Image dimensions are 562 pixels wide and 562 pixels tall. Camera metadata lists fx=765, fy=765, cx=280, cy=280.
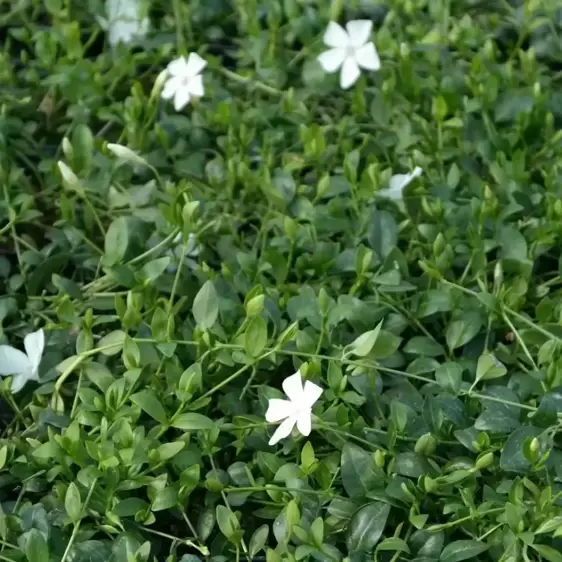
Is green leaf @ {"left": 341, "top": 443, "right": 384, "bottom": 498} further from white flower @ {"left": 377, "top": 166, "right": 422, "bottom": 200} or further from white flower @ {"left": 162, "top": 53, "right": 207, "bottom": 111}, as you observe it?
white flower @ {"left": 162, "top": 53, "right": 207, "bottom": 111}

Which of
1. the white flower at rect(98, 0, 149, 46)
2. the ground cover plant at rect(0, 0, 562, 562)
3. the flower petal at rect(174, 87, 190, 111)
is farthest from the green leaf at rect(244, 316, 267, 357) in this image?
the white flower at rect(98, 0, 149, 46)

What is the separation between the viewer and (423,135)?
1001 mm

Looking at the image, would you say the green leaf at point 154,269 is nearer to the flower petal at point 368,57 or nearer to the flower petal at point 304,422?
the flower petal at point 304,422

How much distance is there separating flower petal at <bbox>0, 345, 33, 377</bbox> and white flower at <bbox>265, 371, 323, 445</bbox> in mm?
267

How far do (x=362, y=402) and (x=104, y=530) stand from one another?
0.26 meters

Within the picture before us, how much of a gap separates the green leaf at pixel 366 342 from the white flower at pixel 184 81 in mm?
451

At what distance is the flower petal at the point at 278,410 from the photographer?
688 millimetres

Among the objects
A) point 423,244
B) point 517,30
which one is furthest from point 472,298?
point 517,30

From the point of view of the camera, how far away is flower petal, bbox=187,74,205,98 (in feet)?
3.31

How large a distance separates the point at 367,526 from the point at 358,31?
69 centimetres

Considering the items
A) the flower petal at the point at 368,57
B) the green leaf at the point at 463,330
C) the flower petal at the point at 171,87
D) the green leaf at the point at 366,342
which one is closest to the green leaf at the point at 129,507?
the green leaf at the point at 366,342

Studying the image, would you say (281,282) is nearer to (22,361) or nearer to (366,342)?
(366,342)

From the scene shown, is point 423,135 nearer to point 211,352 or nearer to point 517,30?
point 517,30

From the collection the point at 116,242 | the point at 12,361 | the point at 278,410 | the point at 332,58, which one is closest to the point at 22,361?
the point at 12,361
